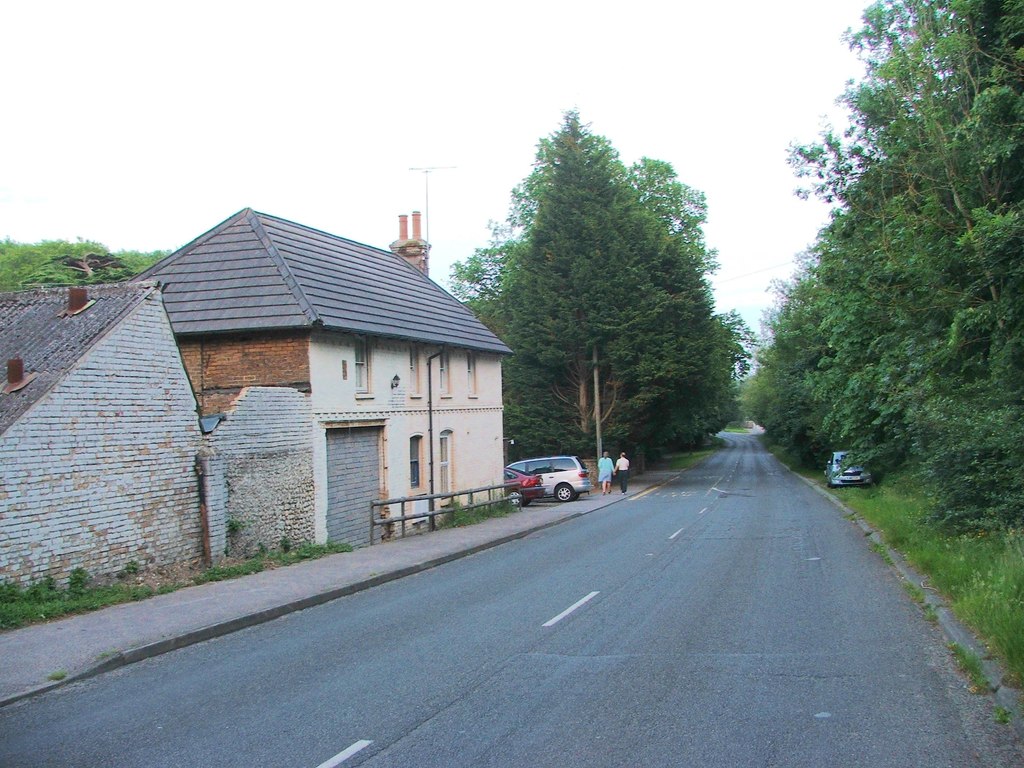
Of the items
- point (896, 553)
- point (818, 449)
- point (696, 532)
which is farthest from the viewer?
point (818, 449)

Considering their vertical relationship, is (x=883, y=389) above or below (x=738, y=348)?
below

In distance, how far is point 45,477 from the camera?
11219 millimetres

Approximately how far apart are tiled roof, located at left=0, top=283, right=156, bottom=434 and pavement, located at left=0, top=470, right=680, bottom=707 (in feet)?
9.04

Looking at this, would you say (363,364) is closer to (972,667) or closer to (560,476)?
(560,476)

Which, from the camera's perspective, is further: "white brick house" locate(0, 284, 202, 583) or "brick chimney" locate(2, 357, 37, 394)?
"brick chimney" locate(2, 357, 37, 394)

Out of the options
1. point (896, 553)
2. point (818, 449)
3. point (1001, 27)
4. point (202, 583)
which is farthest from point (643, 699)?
point (818, 449)

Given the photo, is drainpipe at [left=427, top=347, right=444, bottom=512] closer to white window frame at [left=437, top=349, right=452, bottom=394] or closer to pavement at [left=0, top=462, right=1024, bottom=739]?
white window frame at [left=437, top=349, right=452, bottom=394]

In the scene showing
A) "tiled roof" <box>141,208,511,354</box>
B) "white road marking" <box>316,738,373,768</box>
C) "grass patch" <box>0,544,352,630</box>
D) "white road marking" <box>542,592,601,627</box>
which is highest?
"tiled roof" <box>141,208,511,354</box>

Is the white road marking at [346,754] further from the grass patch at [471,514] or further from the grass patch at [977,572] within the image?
the grass patch at [471,514]

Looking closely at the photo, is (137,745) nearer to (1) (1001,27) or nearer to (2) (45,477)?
(2) (45,477)

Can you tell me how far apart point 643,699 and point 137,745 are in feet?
12.0

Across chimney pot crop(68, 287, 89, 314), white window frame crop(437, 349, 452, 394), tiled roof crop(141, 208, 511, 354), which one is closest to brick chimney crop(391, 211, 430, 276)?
tiled roof crop(141, 208, 511, 354)

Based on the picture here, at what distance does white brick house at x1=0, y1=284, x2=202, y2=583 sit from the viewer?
433 inches

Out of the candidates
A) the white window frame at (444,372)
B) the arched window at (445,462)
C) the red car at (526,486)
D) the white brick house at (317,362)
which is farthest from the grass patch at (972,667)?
the red car at (526,486)
